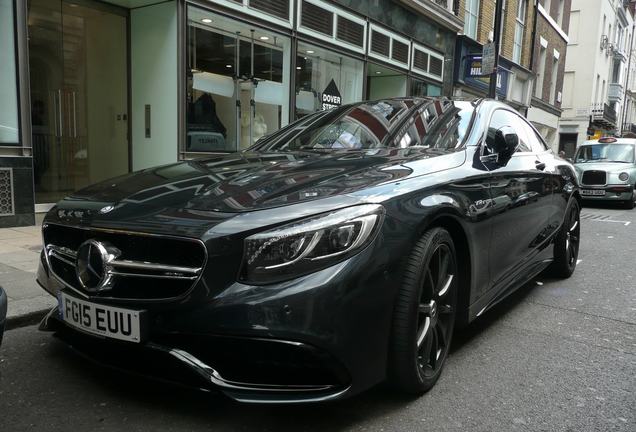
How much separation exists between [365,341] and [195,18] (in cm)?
717

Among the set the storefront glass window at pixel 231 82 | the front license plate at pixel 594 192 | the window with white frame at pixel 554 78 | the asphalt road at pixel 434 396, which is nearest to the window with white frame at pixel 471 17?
the front license plate at pixel 594 192

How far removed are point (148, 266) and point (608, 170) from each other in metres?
13.5

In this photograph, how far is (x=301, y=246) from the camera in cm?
203

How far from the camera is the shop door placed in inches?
314

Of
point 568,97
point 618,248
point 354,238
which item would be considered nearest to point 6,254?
point 354,238

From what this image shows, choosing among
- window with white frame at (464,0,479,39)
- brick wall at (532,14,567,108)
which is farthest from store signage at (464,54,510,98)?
brick wall at (532,14,567,108)

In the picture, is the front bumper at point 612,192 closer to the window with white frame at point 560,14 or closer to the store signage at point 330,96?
the store signage at point 330,96

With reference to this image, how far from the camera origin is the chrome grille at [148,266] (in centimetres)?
204

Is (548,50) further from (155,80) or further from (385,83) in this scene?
(155,80)

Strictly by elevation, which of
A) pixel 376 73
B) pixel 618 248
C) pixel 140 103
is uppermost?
pixel 376 73

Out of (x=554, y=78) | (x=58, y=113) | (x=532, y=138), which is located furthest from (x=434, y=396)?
(x=554, y=78)

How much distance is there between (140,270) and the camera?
2.13 m

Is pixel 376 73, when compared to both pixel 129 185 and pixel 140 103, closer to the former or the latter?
pixel 140 103

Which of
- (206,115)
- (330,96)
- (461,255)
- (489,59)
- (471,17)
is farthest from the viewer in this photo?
(471,17)
